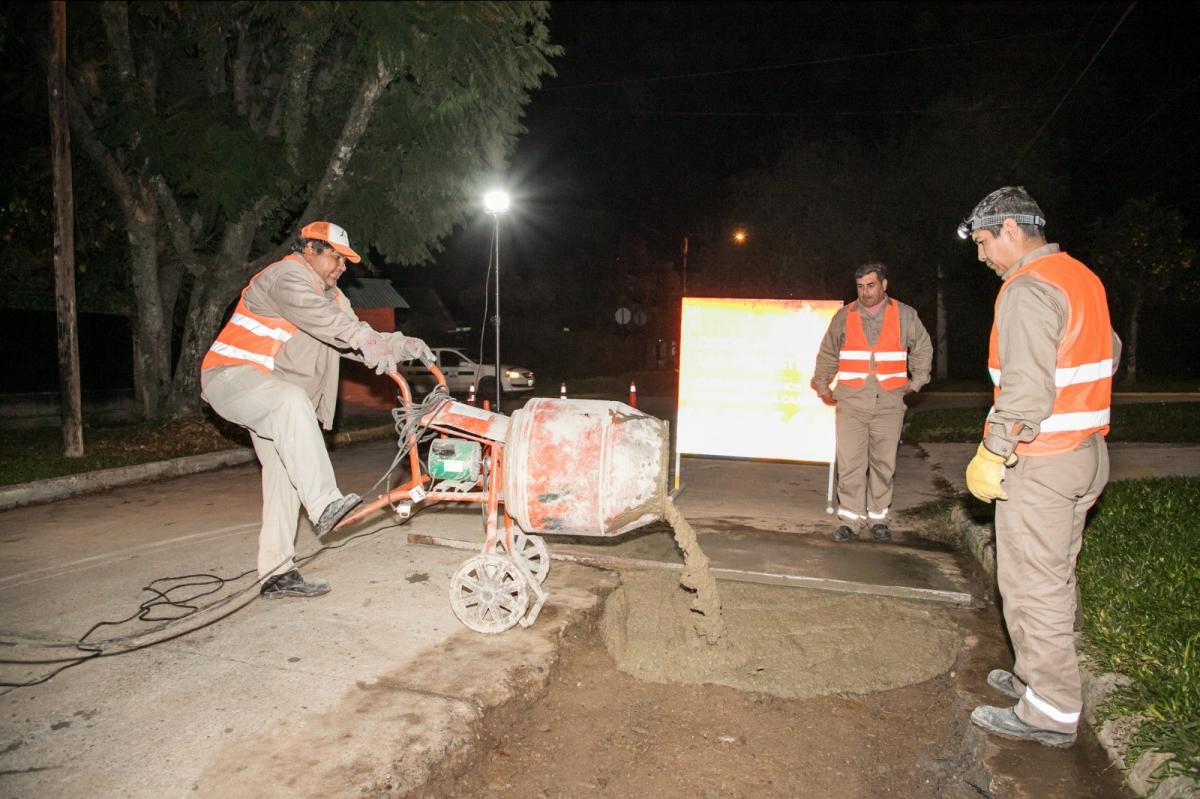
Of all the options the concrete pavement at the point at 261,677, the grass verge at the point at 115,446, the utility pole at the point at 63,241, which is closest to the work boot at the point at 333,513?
the concrete pavement at the point at 261,677

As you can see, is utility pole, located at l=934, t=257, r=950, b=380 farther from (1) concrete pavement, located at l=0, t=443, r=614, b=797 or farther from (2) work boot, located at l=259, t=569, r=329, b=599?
(2) work boot, located at l=259, t=569, r=329, b=599

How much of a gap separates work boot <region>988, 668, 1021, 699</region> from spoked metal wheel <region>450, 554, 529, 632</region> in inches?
89.0

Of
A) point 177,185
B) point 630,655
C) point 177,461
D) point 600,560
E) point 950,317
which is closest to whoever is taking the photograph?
point 630,655

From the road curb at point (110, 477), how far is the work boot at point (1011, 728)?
27.4 feet

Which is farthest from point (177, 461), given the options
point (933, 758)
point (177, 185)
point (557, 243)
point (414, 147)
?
point (557, 243)

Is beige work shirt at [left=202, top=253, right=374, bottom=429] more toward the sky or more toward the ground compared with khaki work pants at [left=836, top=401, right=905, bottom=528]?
more toward the sky

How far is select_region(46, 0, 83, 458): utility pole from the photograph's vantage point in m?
9.06

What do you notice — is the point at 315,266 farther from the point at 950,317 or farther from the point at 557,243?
the point at 557,243

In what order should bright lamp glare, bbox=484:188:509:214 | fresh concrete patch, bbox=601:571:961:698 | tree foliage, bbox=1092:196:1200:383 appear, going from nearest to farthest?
fresh concrete patch, bbox=601:571:961:698, bright lamp glare, bbox=484:188:509:214, tree foliage, bbox=1092:196:1200:383

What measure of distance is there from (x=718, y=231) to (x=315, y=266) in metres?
31.3

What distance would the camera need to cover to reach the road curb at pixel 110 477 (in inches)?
303

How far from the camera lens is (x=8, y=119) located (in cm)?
1319

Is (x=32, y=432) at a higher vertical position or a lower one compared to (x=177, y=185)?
lower

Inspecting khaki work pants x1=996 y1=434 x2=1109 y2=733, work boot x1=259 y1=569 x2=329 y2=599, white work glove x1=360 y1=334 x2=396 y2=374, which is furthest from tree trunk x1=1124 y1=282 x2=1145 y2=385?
work boot x1=259 y1=569 x2=329 y2=599
